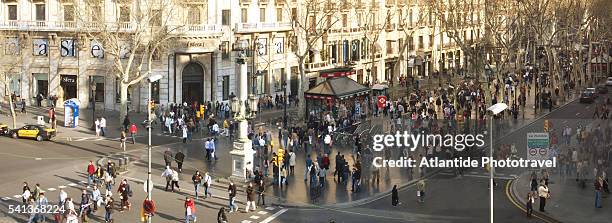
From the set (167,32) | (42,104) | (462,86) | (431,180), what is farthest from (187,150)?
(462,86)

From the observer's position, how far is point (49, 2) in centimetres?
7788

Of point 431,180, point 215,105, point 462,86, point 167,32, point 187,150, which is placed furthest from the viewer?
point 462,86

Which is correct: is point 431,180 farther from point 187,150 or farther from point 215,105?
point 215,105

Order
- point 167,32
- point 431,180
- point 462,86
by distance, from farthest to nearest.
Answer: point 462,86
point 167,32
point 431,180

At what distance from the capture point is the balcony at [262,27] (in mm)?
80688

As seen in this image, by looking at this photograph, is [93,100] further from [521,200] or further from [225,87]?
[521,200]

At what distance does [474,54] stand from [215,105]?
20916 millimetres

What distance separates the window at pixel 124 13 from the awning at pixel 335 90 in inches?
581

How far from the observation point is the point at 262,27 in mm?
Result: 82938

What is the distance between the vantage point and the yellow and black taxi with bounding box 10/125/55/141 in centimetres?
6181

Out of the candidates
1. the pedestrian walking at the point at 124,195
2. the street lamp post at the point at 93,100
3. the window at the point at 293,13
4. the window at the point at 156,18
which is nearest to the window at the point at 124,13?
the window at the point at 156,18

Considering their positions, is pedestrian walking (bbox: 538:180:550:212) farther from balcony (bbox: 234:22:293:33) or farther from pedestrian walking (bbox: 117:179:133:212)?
balcony (bbox: 234:22:293:33)

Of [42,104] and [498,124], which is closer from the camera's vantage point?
[498,124]

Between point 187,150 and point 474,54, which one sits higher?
point 474,54
